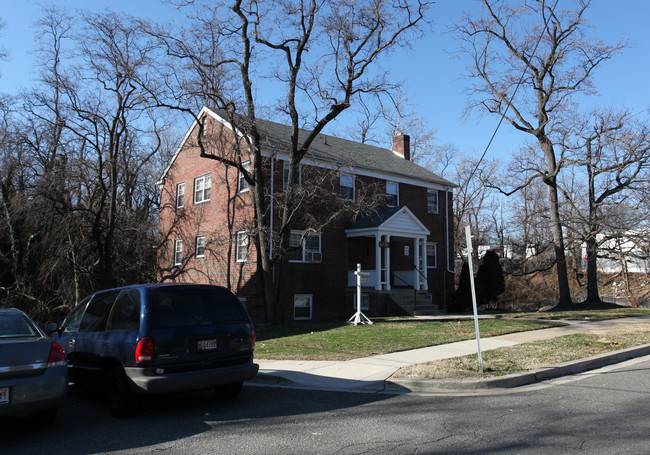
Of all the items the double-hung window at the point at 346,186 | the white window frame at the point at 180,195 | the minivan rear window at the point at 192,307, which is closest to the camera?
the minivan rear window at the point at 192,307

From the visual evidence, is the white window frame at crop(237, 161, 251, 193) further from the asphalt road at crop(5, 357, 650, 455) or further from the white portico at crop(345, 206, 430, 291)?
the asphalt road at crop(5, 357, 650, 455)

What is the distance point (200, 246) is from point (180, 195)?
3.67 m

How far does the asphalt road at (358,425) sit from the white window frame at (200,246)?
16.4m

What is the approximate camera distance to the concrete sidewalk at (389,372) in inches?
308

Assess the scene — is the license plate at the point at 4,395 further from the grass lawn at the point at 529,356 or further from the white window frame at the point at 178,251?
the white window frame at the point at 178,251

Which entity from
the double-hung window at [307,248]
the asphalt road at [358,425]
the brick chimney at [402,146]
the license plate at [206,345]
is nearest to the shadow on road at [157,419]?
the asphalt road at [358,425]

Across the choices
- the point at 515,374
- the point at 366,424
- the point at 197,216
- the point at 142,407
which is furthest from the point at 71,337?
the point at 197,216

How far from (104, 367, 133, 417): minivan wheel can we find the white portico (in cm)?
1439

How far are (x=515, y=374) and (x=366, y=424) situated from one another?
11.5ft

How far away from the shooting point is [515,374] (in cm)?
820

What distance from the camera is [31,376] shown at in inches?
213

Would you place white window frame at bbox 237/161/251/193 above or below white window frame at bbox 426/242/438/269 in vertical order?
above

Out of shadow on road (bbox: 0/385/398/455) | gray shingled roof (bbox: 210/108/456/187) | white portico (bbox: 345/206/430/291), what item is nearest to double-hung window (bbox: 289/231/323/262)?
white portico (bbox: 345/206/430/291)

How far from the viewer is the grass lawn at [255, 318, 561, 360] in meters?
10.9
